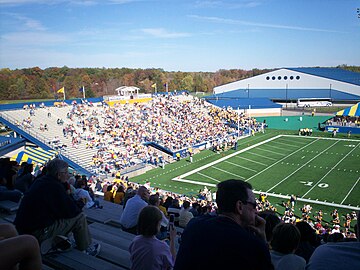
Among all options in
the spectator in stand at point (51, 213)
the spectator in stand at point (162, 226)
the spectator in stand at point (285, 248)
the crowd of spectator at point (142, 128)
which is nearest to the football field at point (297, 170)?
the crowd of spectator at point (142, 128)

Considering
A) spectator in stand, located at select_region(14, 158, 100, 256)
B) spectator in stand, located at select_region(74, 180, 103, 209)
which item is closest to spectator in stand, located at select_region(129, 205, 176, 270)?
spectator in stand, located at select_region(14, 158, 100, 256)

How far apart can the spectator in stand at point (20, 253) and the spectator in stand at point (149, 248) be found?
3.20ft

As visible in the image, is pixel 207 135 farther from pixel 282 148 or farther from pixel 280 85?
pixel 280 85

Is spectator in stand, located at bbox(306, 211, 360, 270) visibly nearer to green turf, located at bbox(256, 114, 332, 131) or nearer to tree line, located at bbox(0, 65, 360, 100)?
green turf, located at bbox(256, 114, 332, 131)

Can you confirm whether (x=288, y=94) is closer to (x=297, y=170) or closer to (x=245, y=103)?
(x=245, y=103)

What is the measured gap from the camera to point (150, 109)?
38469mm

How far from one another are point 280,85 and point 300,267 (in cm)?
6935

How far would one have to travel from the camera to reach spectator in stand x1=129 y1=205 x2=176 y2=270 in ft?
11.0

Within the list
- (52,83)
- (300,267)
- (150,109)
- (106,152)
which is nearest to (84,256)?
(300,267)

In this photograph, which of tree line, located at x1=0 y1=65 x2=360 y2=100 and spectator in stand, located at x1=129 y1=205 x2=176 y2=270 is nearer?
spectator in stand, located at x1=129 y1=205 x2=176 y2=270

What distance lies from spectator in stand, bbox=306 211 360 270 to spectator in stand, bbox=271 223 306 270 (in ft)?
3.22

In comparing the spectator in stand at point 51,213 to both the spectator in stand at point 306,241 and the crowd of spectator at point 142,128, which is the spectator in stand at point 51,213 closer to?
the spectator in stand at point 306,241

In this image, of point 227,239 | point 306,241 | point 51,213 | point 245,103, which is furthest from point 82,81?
point 227,239

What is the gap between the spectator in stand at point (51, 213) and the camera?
13.3ft
